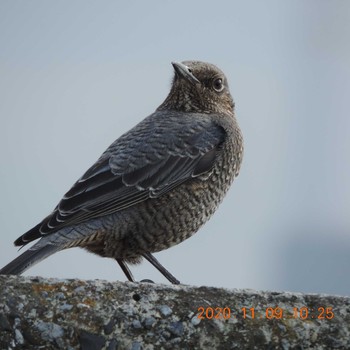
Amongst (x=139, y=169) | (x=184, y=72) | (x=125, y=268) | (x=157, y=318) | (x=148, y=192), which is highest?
(x=184, y=72)

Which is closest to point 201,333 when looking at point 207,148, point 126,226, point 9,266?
point 9,266

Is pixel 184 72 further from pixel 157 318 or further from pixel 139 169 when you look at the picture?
pixel 157 318

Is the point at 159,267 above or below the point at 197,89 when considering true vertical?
below

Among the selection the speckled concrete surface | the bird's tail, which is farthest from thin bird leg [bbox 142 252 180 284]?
the speckled concrete surface

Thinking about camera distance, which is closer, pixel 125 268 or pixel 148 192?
pixel 148 192

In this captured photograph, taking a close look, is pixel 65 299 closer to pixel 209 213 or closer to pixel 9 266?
pixel 9 266

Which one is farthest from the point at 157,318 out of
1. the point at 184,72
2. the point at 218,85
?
the point at 218,85

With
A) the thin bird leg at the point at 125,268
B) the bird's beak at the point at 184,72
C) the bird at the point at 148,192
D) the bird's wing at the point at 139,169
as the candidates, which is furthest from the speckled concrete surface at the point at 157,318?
the bird's beak at the point at 184,72
